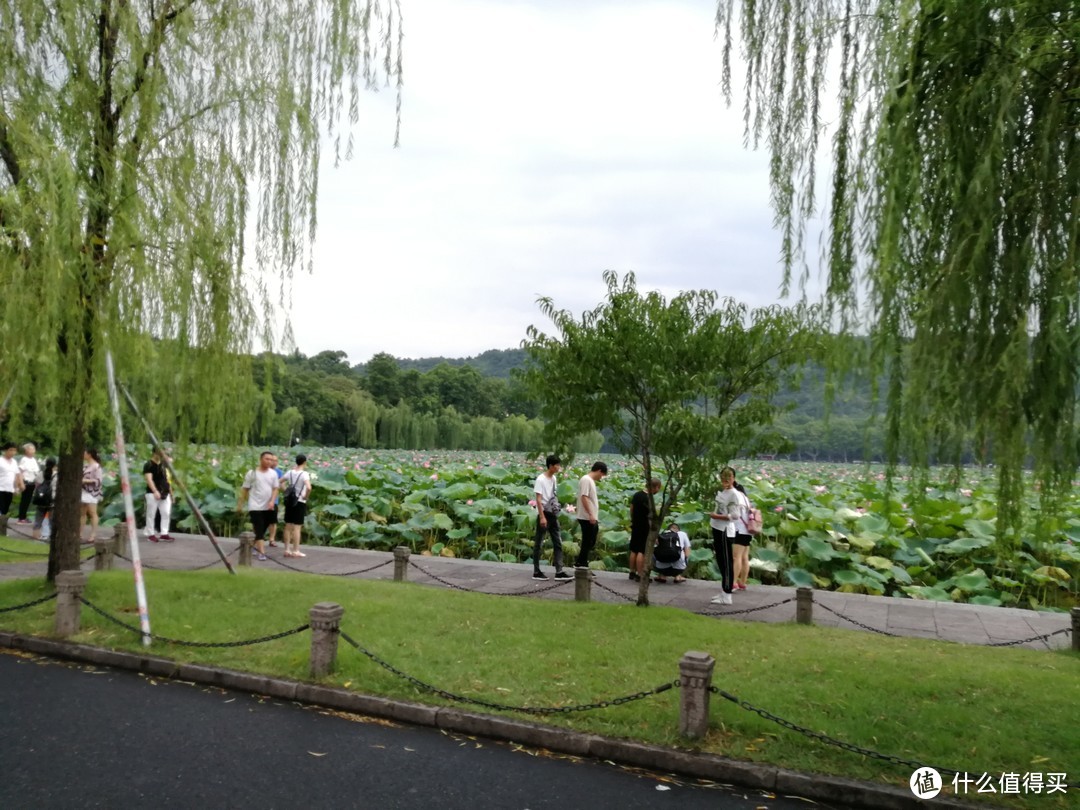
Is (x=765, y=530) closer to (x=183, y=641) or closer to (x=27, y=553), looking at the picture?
(x=183, y=641)

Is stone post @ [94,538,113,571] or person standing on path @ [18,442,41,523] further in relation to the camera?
person standing on path @ [18,442,41,523]

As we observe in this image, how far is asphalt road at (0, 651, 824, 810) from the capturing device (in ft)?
15.2

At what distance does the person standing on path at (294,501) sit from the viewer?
13156 mm

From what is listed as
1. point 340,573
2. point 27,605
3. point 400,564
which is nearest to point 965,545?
point 400,564

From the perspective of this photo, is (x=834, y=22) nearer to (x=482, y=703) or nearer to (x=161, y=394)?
→ (x=482, y=703)

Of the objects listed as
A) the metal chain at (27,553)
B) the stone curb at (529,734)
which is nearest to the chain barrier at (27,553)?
the metal chain at (27,553)

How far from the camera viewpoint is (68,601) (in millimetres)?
7922

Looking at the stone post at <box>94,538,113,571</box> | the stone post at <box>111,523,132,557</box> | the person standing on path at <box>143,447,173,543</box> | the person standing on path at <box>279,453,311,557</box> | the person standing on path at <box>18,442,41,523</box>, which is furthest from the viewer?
the person standing on path at <box>18,442,41,523</box>

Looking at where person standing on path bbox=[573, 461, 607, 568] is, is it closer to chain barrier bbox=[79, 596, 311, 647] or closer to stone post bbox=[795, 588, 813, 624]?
stone post bbox=[795, 588, 813, 624]

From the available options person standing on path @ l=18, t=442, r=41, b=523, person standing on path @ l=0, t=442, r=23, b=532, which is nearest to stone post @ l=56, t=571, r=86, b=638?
person standing on path @ l=0, t=442, r=23, b=532

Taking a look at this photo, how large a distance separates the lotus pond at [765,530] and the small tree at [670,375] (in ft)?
3.69

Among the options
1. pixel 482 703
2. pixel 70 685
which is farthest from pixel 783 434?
pixel 70 685

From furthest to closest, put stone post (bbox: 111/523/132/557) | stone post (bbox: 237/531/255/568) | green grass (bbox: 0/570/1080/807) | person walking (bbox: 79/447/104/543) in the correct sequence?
person walking (bbox: 79/447/104/543), stone post (bbox: 111/523/132/557), stone post (bbox: 237/531/255/568), green grass (bbox: 0/570/1080/807)

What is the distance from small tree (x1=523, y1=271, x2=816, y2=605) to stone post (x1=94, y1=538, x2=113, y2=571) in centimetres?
629
